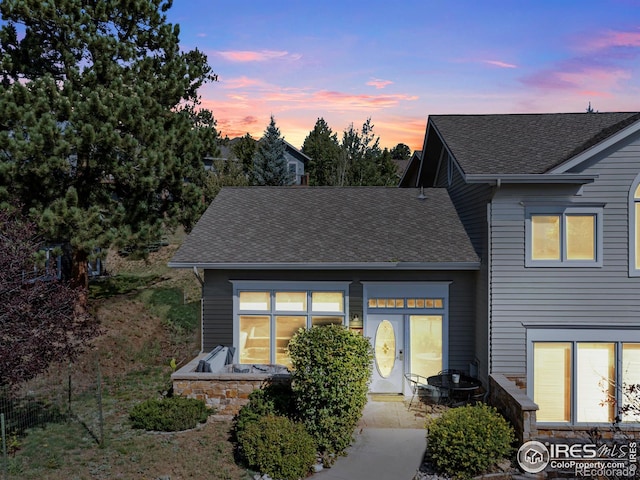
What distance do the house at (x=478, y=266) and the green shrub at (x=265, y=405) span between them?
2403mm

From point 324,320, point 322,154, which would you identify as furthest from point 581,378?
point 322,154

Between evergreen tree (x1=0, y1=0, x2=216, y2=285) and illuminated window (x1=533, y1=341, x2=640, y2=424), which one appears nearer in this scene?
illuminated window (x1=533, y1=341, x2=640, y2=424)

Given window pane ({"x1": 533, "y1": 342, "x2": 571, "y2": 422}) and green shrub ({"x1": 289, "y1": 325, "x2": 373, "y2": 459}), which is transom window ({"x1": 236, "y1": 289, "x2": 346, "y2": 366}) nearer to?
green shrub ({"x1": 289, "y1": 325, "x2": 373, "y2": 459})

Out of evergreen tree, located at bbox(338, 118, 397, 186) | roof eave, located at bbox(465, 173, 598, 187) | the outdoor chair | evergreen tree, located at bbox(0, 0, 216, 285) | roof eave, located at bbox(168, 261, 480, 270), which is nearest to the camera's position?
roof eave, located at bbox(465, 173, 598, 187)

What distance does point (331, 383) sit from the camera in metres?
9.53

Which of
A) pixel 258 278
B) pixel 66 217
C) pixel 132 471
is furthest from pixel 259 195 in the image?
pixel 132 471

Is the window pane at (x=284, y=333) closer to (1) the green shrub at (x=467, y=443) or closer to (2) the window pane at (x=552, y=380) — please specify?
(1) the green shrub at (x=467, y=443)

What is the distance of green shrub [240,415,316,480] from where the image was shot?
8.78 metres

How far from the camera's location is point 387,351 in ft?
44.3

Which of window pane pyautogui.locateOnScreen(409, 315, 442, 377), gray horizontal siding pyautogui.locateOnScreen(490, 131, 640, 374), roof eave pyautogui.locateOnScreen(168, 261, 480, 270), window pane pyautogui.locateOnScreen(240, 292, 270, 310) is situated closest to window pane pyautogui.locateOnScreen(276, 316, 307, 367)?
window pane pyautogui.locateOnScreen(240, 292, 270, 310)

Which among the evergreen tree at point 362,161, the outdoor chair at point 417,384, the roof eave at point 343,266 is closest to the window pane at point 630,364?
the roof eave at point 343,266

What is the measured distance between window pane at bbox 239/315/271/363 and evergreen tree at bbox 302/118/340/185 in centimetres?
3522

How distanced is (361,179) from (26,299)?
39.7m

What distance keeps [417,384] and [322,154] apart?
4714 centimetres
